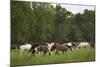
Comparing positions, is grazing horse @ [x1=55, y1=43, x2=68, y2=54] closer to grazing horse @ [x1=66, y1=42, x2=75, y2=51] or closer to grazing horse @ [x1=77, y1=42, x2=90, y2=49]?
grazing horse @ [x1=66, y1=42, x2=75, y2=51]

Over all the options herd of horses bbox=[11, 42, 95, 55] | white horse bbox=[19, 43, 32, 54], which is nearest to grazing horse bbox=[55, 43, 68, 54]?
herd of horses bbox=[11, 42, 95, 55]

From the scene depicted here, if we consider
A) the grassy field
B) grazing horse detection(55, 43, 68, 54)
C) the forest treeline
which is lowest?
the grassy field

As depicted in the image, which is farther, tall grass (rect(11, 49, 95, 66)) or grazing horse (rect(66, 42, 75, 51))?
grazing horse (rect(66, 42, 75, 51))

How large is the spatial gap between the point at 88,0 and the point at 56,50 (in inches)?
31.8

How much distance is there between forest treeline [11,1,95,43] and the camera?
2.23 metres

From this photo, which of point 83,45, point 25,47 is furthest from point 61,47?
point 25,47

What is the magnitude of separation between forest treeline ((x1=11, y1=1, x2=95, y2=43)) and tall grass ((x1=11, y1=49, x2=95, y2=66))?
16 cm

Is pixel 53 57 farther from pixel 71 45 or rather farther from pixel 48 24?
pixel 48 24

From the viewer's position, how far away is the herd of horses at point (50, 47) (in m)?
2.26

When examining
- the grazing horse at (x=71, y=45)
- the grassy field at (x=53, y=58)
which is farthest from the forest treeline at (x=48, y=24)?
the grassy field at (x=53, y=58)

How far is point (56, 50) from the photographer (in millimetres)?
2396
